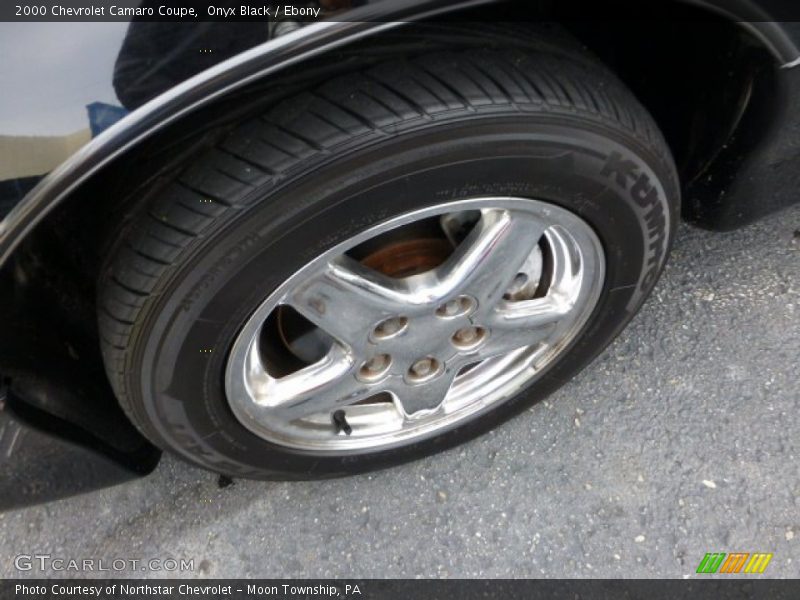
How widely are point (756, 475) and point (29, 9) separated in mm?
1718

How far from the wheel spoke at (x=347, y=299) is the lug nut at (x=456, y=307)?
0.32ft

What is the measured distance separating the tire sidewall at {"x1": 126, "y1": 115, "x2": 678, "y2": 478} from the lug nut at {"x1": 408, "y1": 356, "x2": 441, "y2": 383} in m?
0.36

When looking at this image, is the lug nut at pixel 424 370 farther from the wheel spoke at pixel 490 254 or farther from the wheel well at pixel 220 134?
the wheel well at pixel 220 134

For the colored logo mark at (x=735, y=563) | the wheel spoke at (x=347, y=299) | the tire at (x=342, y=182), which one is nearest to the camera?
the tire at (x=342, y=182)

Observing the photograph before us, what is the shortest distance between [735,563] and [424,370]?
2.69 feet

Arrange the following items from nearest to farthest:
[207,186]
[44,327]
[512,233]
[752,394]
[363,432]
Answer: [207,186] → [512,233] → [44,327] → [363,432] → [752,394]

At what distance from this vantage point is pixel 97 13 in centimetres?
88

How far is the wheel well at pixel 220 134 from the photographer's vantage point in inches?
A: 43.6

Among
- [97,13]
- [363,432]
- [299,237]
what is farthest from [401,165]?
[363,432]

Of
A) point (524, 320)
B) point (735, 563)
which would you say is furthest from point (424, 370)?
point (735, 563)
